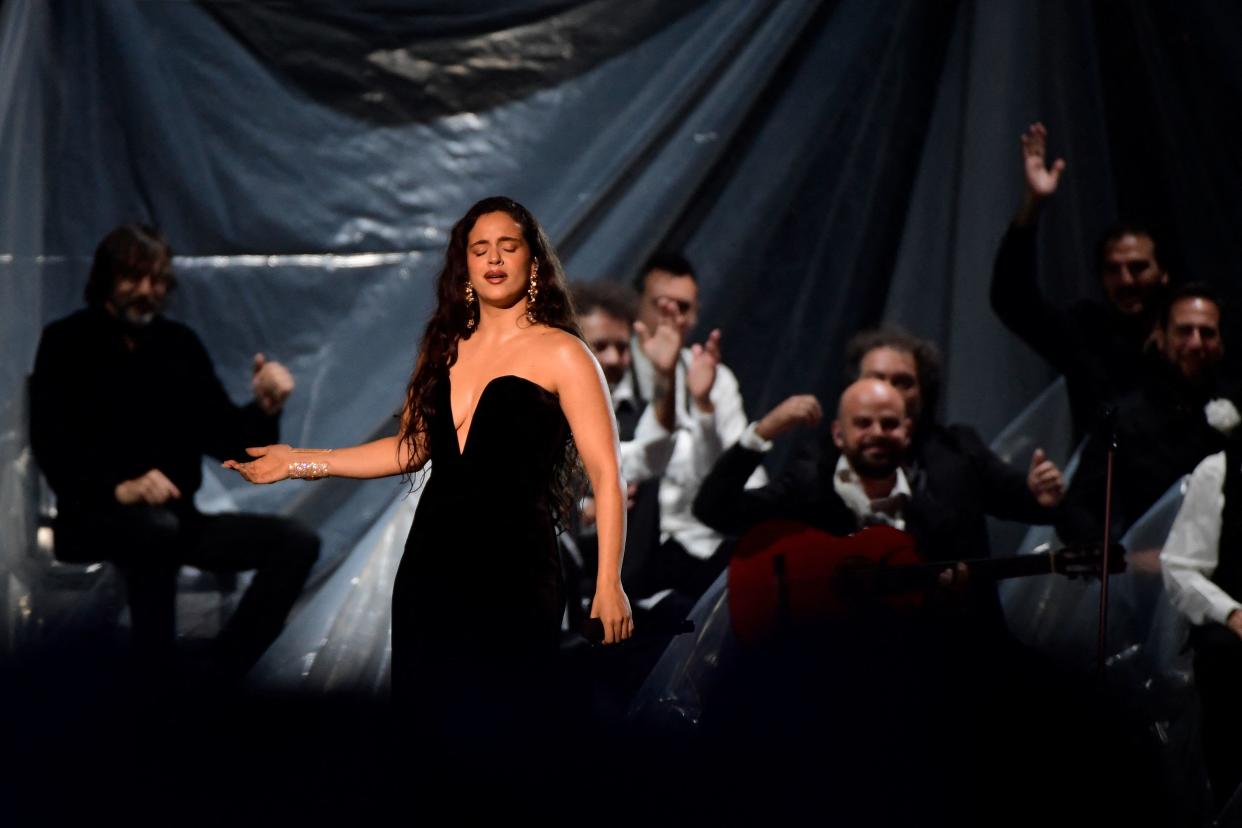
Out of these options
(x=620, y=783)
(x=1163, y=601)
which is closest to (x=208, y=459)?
(x=620, y=783)

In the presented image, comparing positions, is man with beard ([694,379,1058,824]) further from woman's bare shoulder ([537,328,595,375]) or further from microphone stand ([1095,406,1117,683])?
woman's bare shoulder ([537,328,595,375])

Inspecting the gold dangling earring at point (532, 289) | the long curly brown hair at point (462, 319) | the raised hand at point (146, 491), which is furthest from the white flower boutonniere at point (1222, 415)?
the raised hand at point (146, 491)

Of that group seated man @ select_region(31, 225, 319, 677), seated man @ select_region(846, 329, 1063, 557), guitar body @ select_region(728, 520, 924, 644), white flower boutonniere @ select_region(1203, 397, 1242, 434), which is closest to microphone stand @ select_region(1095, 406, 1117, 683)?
guitar body @ select_region(728, 520, 924, 644)

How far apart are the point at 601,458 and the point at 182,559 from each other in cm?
147

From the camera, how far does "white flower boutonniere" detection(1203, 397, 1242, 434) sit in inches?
123

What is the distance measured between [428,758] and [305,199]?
1.72 meters

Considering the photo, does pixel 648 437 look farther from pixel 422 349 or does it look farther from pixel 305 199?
pixel 422 349

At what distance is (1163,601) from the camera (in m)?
3.00

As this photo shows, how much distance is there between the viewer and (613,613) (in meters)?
1.99

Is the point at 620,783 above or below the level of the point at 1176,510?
below

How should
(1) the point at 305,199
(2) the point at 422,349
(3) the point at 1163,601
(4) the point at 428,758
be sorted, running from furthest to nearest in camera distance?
(1) the point at 305,199
(3) the point at 1163,601
(2) the point at 422,349
(4) the point at 428,758

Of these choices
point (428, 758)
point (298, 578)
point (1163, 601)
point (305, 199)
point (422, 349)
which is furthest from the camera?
point (305, 199)

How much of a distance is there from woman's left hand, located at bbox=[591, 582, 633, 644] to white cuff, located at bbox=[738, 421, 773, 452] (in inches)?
47.6

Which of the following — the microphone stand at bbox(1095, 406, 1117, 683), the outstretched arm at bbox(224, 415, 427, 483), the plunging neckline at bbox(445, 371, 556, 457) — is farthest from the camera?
the microphone stand at bbox(1095, 406, 1117, 683)
